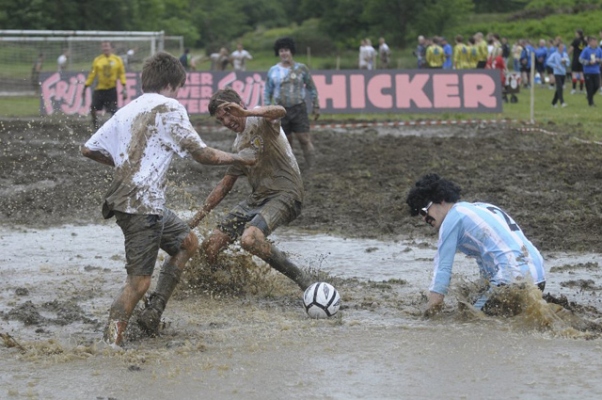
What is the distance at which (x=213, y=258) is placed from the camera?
27.8 ft

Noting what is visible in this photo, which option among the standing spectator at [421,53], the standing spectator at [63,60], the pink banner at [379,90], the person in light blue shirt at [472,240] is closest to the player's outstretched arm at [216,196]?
the person in light blue shirt at [472,240]

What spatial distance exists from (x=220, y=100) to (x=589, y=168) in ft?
28.8

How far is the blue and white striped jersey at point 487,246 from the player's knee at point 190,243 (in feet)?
5.66

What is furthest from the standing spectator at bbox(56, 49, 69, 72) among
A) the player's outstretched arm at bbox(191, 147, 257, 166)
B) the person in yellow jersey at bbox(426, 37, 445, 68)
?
the player's outstretched arm at bbox(191, 147, 257, 166)

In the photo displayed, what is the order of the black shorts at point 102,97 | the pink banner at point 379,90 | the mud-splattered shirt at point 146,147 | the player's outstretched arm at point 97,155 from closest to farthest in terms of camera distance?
the mud-splattered shirt at point 146,147
the player's outstretched arm at point 97,155
the black shorts at point 102,97
the pink banner at point 379,90

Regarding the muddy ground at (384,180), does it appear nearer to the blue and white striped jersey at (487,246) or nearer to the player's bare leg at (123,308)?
the player's bare leg at (123,308)

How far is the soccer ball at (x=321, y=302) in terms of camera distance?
7.64 m

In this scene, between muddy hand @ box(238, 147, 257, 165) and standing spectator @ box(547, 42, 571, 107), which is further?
standing spectator @ box(547, 42, 571, 107)

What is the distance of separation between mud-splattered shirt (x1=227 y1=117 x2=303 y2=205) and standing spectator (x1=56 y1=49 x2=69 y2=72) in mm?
24103

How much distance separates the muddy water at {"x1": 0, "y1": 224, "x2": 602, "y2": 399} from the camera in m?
5.95

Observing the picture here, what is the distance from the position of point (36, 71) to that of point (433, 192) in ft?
83.2

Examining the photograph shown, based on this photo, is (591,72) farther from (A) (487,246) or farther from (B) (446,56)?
(A) (487,246)

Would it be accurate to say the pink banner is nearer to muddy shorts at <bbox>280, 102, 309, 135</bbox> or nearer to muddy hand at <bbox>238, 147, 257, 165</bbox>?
muddy shorts at <bbox>280, 102, 309, 135</bbox>

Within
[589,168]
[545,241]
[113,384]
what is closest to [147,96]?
[113,384]
